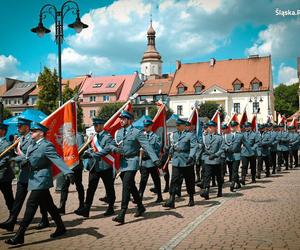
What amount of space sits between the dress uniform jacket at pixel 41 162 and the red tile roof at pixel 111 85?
217 ft

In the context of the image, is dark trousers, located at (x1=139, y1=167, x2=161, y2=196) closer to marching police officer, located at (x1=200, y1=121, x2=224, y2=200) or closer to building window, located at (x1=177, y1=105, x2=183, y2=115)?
marching police officer, located at (x1=200, y1=121, x2=224, y2=200)

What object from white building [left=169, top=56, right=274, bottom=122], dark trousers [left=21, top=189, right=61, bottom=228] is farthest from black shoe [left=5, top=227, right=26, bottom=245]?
white building [left=169, top=56, right=274, bottom=122]

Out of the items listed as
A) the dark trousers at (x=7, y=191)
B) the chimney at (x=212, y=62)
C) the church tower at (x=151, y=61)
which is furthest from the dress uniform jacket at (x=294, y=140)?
the church tower at (x=151, y=61)

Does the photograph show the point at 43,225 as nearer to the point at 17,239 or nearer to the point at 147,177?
the point at 17,239

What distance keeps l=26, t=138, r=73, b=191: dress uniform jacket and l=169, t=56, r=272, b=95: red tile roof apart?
63960mm

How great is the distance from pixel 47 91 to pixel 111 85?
32.8 metres

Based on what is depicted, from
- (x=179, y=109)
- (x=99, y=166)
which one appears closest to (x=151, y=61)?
(x=179, y=109)

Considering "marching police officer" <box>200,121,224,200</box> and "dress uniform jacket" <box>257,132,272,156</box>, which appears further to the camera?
"dress uniform jacket" <box>257,132,272,156</box>

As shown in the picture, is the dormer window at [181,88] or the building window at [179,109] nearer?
the dormer window at [181,88]

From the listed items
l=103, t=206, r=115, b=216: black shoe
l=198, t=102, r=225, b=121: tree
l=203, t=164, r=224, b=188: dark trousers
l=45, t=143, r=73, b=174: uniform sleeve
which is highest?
l=198, t=102, r=225, b=121: tree

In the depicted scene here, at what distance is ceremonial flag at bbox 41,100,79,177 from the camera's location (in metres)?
8.53

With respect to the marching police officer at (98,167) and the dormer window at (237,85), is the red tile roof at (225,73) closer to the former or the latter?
the dormer window at (237,85)

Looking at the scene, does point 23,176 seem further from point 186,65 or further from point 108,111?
point 186,65

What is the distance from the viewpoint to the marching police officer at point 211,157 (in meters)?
11.1
